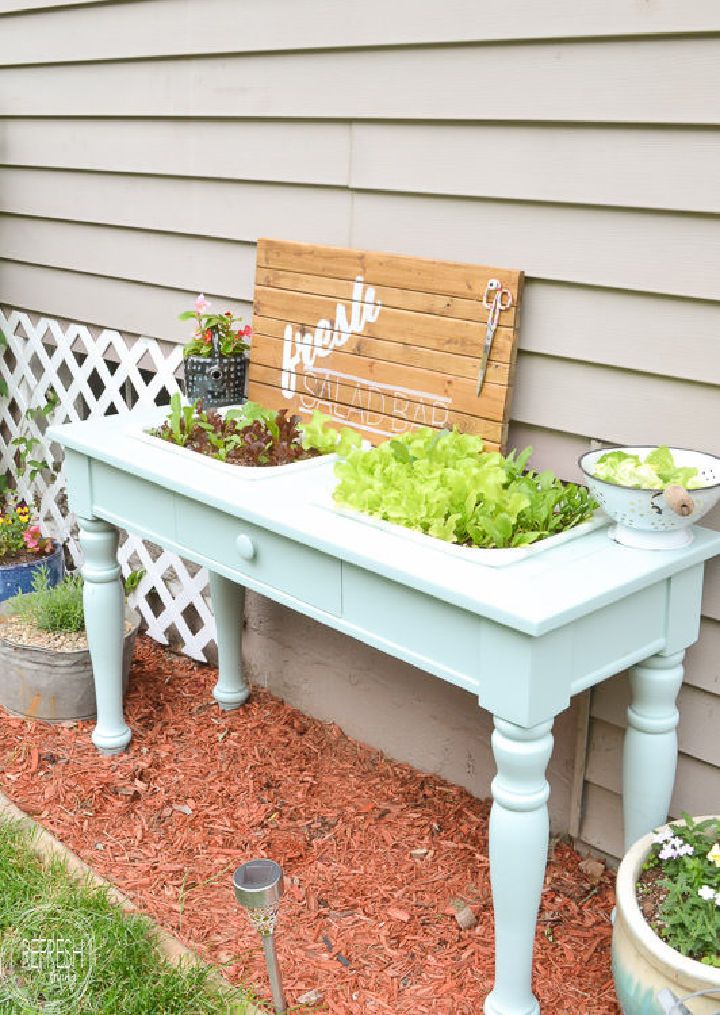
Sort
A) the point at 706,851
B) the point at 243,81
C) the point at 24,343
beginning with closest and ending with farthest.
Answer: the point at 706,851 < the point at 243,81 < the point at 24,343

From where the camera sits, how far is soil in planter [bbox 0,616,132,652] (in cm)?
381

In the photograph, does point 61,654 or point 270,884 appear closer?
point 270,884

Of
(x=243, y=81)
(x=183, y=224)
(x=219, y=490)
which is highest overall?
(x=243, y=81)

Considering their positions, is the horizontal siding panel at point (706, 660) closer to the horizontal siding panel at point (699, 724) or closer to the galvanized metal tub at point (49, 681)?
the horizontal siding panel at point (699, 724)

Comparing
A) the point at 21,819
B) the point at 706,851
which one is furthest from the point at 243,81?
the point at 706,851

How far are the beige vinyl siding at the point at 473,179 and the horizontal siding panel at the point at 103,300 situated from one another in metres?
0.02

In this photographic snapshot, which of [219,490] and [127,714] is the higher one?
[219,490]

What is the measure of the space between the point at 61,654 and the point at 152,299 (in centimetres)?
131

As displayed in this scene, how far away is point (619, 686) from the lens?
2826 mm

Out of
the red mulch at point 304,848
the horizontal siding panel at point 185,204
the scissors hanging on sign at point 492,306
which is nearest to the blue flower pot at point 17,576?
the red mulch at point 304,848

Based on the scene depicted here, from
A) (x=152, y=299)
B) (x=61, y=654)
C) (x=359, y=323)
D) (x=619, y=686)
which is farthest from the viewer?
(x=152, y=299)

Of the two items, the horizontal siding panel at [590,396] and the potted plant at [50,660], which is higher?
the horizontal siding panel at [590,396]

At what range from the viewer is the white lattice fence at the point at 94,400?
418 centimetres

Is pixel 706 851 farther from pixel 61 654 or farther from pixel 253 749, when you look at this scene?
pixel 61 654
